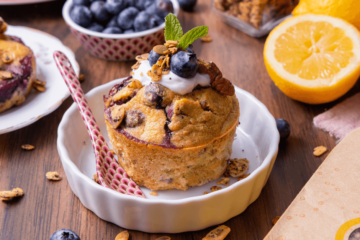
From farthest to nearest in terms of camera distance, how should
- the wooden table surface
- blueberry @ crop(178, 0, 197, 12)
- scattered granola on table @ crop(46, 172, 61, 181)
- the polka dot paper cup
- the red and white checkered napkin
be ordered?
blueberry @ crop(178, 0, 197, 12), the polka dot paper cup, the red and white checkered napkin, scattered granola on table @ crop(46, 172, 61, 181), the wooden table surface

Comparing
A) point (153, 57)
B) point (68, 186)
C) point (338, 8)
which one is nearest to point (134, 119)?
point (153, 57)

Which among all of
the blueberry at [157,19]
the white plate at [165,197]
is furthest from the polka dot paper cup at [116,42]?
the white plate at [165,197]

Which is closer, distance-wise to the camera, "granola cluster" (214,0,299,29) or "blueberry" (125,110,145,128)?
"blueberry" (125,110,145,128)

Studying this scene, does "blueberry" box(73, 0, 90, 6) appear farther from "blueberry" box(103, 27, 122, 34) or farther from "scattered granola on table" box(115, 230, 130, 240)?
"scattered granola on table" box(115, 230, 130, 240)

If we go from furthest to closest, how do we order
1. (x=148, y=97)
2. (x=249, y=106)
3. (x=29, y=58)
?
1. (x=29, y=58)
2. (x=249, y=106)
3. (x=148, y=97)

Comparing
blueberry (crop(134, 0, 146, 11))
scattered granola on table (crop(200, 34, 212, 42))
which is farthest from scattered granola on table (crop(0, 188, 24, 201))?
scattered granola on table (crop(200, 34, 212, 42))

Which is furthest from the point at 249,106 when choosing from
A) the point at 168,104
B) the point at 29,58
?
the point at 29,58

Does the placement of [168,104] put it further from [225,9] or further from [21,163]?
[225,9]
